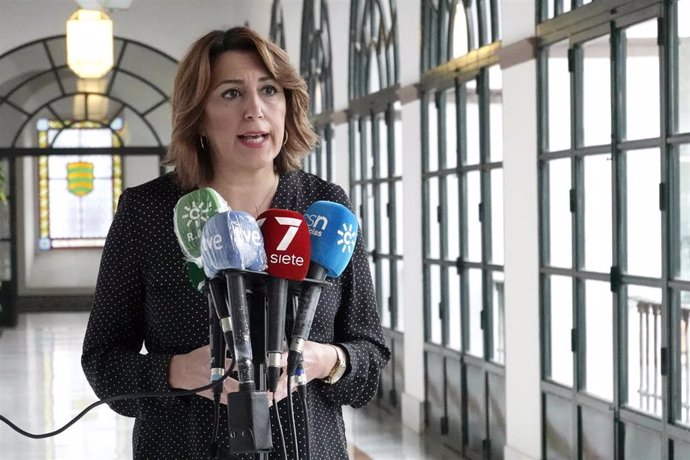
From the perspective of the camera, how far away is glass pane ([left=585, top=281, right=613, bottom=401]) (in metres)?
6.12

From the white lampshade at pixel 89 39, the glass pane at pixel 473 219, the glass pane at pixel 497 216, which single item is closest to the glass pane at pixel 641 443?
the glass pane at pixel 497 216

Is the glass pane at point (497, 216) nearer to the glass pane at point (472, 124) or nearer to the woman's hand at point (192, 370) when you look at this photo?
the glass pane at point (472, 124)

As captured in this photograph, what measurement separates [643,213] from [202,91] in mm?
4165

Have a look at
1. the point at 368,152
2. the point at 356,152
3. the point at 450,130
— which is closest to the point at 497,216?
the point at 450,130

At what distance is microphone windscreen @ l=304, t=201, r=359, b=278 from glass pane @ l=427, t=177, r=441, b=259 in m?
7.54

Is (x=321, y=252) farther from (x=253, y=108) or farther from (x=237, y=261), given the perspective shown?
(x=253, y=108)

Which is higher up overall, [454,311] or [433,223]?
[433,223]

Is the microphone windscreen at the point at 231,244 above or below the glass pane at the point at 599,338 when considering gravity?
above

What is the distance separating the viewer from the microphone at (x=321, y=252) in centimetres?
152

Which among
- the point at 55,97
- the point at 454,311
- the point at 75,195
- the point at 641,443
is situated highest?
the point at 55,97

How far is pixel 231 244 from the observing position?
4.63 feet

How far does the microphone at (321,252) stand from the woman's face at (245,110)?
0.55ft

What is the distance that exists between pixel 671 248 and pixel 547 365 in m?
1.81

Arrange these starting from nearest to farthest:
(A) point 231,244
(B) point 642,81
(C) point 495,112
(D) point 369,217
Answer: (A) point 231,244 < (B) point 642,81 < (C) point 495,112 < (D) point 369,217
